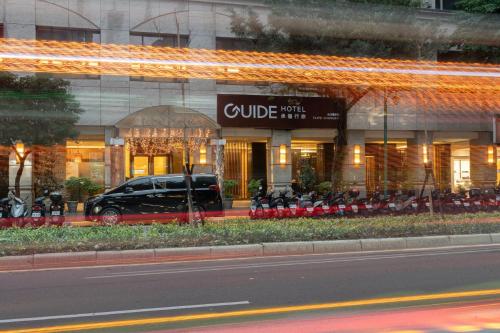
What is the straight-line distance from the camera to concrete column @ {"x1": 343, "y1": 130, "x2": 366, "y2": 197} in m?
25.2

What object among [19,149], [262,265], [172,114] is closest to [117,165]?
[172,114]

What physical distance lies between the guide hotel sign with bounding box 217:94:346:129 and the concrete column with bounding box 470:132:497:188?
8.91m

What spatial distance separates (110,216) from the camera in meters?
16.6

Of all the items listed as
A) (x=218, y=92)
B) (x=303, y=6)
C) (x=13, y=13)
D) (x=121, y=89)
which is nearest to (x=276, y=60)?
(x=303, y=6)

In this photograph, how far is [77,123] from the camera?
2189cm

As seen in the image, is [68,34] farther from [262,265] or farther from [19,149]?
[262,265]

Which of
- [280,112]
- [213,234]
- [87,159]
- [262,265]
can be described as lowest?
[262,265]

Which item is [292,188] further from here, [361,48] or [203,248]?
[203,248]

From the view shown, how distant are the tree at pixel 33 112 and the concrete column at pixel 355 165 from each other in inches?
494

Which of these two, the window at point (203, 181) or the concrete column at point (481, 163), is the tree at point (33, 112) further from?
the concrete column at point (481, 163)

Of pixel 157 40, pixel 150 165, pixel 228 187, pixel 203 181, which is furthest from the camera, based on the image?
pixel 150 165

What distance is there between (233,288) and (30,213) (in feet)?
34.8

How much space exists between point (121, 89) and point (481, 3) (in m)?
16.5

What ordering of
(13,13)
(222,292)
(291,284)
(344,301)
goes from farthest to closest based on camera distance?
(13,13), (291,284), (222,292), (344,301)
